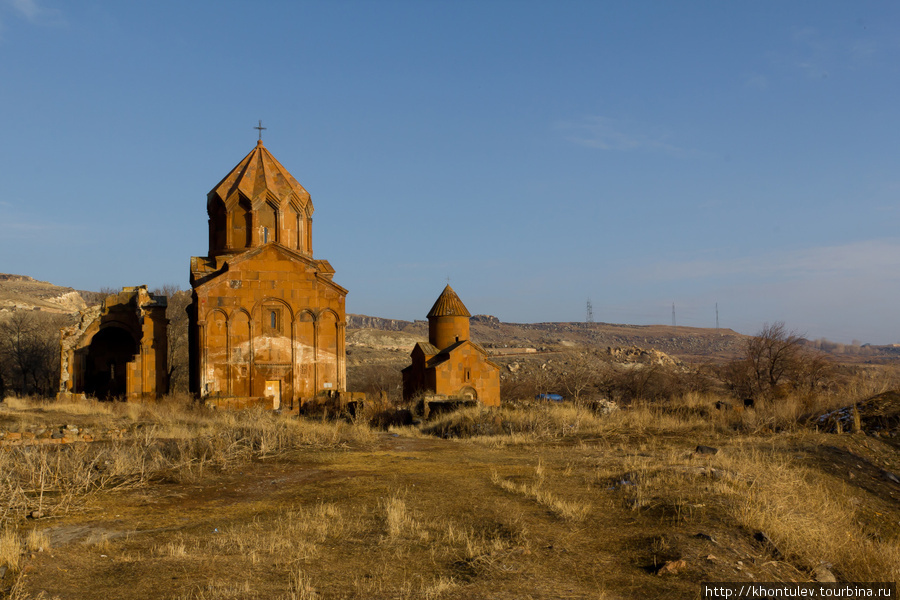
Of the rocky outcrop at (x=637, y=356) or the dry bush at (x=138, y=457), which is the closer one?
the dry bush at (x=138, y=457)

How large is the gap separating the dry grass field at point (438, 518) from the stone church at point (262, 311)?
10289mm

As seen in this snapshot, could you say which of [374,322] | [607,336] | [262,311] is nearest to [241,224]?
[262,311]

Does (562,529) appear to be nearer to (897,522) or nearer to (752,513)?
(752,513)

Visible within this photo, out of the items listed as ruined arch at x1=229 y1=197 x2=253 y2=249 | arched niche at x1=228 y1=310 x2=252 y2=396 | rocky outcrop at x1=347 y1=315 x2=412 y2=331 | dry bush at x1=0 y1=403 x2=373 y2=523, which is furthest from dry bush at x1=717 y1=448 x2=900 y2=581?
rocky outcrop at x1=347 y1=315 x2=412 y2=331

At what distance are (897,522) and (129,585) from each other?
24.5ft

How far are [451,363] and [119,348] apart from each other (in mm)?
14338

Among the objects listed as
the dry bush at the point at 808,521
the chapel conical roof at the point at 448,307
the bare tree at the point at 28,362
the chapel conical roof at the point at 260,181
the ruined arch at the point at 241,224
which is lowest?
the dry bush at the point at 808,521

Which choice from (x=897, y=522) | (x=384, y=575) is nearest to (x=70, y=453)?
(x=384, y=575)

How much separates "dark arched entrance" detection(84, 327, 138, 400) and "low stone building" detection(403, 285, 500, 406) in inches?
470

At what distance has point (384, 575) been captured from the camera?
475cm

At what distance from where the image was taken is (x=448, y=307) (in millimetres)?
29547

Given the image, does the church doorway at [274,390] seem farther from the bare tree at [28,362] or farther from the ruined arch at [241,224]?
the bare tree at [28,362]

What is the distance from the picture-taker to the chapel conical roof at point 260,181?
23.6 metres

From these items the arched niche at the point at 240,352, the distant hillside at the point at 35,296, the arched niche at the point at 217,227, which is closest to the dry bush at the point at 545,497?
the arched niche at the point at 240,352
